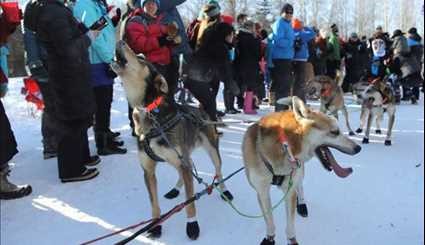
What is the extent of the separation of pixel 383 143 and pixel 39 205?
492 centimetres

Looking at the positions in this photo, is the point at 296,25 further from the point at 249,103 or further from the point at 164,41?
the point at 164,41

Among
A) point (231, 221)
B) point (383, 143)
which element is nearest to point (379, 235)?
point (231, 221)

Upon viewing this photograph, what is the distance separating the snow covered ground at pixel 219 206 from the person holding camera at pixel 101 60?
0.92 feet

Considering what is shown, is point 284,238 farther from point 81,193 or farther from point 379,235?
point 81,193

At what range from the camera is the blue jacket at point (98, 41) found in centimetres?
474

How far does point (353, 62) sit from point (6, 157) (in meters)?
12.5

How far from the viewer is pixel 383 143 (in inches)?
259

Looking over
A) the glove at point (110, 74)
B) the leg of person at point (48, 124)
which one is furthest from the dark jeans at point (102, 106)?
the leg of person at point (48, 124)

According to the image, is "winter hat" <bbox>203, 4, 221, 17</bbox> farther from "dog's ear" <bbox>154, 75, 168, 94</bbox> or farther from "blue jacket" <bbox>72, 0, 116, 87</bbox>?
"dog's ear" <bbox>154, 75, 168, 94</bbox>

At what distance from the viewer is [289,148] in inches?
109

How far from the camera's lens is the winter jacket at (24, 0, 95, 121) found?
3990 mm

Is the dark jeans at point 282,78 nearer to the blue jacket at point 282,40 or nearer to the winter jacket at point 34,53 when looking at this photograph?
the blue jacket at point 282,40

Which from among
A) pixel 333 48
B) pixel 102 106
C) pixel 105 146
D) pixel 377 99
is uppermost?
pixel 333 48

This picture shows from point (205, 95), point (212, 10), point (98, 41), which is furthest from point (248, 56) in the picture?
point (98, 41)
